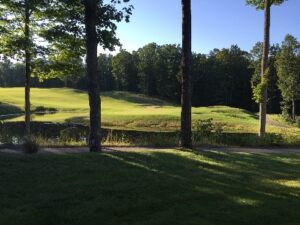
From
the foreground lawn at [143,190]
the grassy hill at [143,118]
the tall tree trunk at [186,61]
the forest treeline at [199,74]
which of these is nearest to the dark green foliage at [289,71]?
the grassy hill at [143,118]

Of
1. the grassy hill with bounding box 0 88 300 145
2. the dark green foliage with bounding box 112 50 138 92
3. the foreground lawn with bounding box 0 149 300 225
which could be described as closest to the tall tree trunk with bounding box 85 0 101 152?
the foreground lawn with bounding box 0 149 300 225

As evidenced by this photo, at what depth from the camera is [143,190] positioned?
883 cm

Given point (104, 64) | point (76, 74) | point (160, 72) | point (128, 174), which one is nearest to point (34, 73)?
point (76, 74)

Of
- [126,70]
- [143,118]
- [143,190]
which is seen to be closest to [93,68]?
[143,190]

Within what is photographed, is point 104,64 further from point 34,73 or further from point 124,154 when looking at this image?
point 124,154

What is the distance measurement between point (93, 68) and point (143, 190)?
563cm

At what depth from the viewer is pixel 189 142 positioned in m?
15.1

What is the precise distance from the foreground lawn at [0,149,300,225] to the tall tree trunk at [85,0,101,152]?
173 centimetres

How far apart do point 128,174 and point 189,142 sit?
531 cm

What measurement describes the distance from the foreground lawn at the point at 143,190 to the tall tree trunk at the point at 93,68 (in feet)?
5.66

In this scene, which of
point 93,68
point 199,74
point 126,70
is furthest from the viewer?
point 126,70

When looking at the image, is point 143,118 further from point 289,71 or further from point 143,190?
point 143,190

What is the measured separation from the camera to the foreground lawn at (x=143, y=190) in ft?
23.9

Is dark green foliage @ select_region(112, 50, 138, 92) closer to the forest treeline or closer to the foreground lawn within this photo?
the forest treeline
